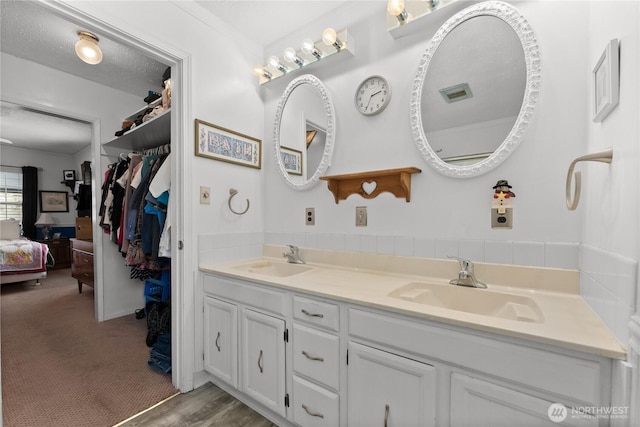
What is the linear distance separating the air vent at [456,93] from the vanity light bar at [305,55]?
0.67 meters

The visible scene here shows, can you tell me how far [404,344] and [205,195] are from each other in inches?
57.4

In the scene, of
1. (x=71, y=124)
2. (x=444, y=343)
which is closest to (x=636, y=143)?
(x=444, y=343)

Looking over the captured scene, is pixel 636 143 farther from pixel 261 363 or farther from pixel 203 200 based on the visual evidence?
pixel 203 200

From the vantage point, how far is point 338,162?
5.80 ft

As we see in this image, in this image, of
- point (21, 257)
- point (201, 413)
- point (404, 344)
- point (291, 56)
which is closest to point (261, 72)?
point (291, 56)

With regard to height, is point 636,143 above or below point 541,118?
below

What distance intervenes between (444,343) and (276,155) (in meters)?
1.64

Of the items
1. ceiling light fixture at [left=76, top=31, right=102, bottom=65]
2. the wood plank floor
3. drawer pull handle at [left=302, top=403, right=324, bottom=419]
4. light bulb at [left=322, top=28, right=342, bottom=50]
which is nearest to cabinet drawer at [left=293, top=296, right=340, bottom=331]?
drawer pull handle at [left=302, top=403, right=324, bottom=419]

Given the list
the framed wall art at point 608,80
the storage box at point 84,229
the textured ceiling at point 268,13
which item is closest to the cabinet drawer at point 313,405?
the framed wall art at point 608,80

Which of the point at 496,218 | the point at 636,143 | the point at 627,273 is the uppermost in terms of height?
the point at 636,143

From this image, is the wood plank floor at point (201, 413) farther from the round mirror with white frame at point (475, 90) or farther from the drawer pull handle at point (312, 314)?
the round mirror with white frame at point (475, 90)

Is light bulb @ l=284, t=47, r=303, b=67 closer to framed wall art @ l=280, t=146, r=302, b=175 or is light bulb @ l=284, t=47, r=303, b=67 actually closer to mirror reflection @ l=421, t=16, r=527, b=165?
framed wall art @ l=280, t=146, r=302, b=175

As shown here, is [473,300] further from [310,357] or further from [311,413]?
[311,413]

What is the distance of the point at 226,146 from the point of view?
1.88m
